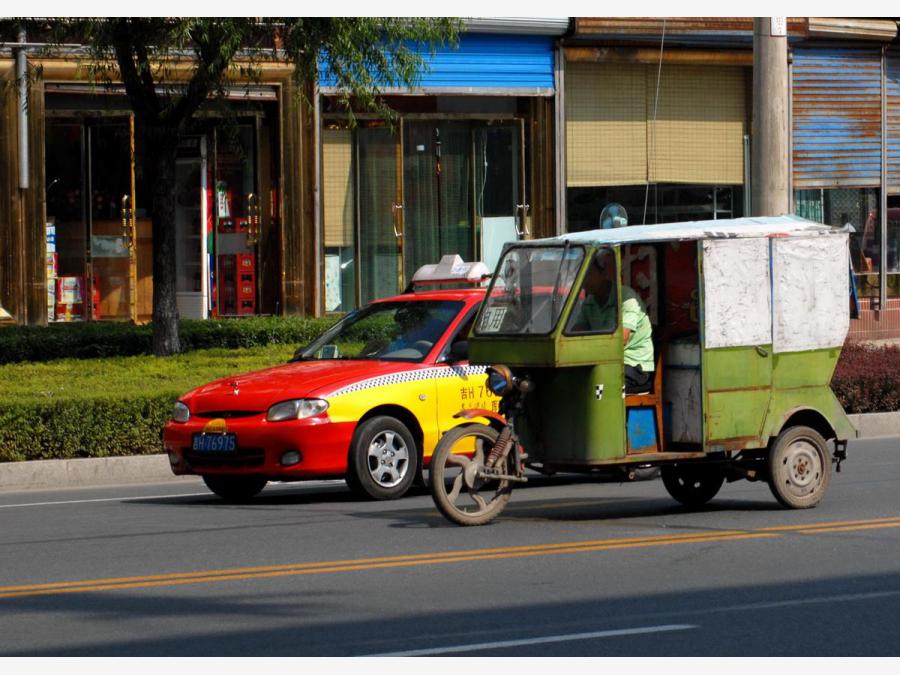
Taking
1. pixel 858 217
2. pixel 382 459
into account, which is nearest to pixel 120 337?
pixel 382 459

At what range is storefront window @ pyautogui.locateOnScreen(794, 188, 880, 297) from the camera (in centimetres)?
2823

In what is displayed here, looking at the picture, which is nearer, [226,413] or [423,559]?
[423,559]

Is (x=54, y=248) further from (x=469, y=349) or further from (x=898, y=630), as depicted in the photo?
(x=898, y=630)

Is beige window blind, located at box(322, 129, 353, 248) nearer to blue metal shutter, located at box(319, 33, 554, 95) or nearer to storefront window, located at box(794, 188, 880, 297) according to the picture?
blue metal shutter, located at box(319, 33, 554, 95)

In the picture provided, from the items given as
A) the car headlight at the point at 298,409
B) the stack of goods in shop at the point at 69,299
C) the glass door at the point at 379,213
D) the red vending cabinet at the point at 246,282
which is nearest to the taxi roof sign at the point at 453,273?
the car headlight at the point at 298,409

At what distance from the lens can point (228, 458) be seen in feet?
40.9

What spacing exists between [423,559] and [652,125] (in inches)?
709

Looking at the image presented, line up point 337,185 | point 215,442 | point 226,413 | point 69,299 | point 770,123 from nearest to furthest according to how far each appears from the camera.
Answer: point 215,442
point 226,413
point 770,123
point 69,299
point 337,185

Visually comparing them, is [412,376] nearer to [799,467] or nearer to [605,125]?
[799,467]

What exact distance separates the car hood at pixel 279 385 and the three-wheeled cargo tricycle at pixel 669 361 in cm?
133

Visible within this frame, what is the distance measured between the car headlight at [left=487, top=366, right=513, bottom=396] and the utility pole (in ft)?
26.5

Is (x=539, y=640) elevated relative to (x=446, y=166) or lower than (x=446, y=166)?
lower

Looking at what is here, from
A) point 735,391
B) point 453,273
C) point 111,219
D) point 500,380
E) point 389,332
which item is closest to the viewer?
point 500,380

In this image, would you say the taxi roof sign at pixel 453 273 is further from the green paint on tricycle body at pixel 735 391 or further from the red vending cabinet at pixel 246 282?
the red vending cabinet at pixel 246 282
